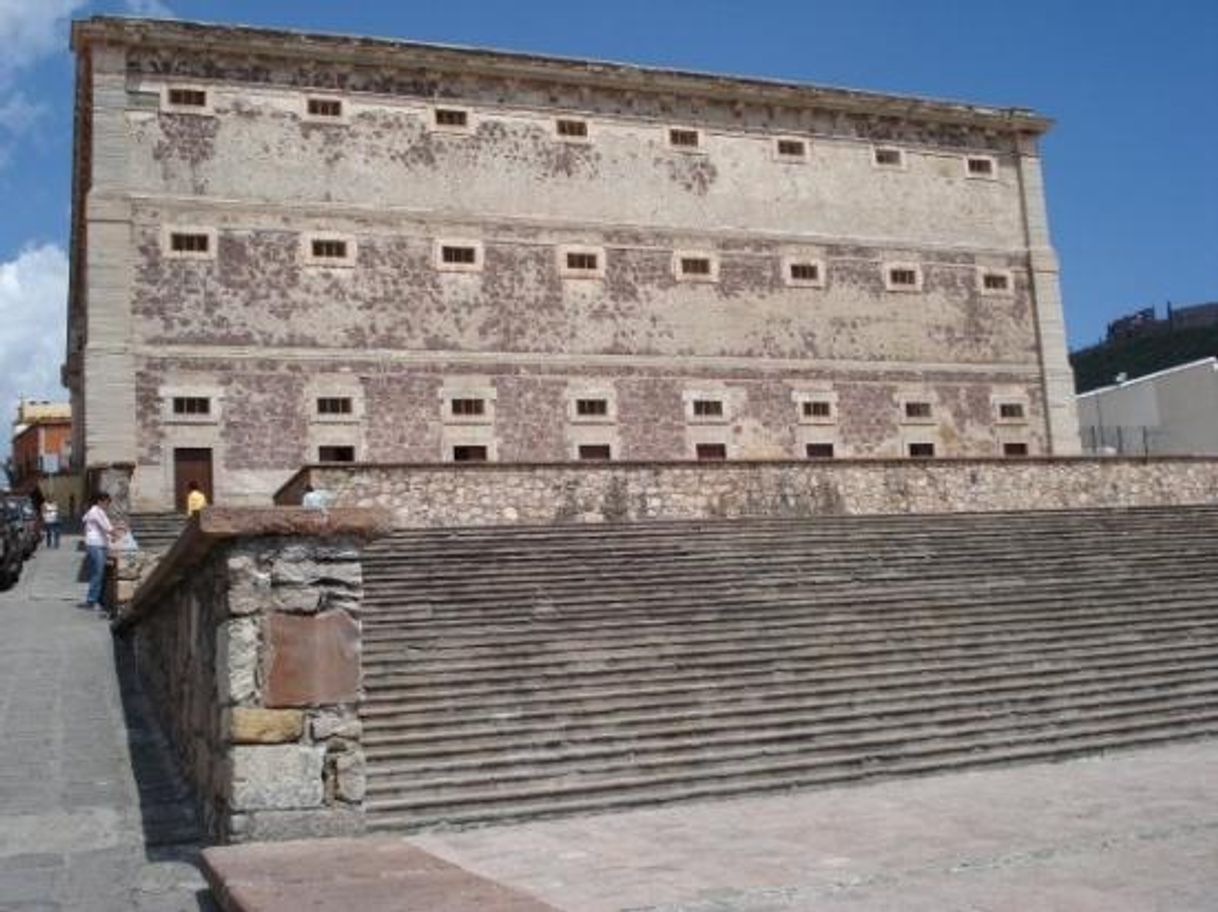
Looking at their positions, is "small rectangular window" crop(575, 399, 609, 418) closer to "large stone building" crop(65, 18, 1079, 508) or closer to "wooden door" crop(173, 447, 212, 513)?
"large stone building" crop(65, 18, 1079, 508)

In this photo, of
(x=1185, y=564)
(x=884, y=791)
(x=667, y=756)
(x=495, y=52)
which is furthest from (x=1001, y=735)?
(x=495, y=52)

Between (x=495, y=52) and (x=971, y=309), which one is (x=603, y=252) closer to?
(x=495, y=52)

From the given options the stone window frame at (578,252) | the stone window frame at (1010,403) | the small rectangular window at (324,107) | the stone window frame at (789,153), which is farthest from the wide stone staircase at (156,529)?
the stone window frame at (1010,403)

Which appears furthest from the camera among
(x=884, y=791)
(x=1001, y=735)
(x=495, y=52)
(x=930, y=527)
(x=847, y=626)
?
(x=495, y=52)

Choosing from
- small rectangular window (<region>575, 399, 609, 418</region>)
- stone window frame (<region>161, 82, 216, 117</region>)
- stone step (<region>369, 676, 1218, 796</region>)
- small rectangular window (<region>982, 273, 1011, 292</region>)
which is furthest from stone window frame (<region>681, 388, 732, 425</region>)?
stone step (<region>369, 676, 1218, 796</region>)

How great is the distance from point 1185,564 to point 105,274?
62.3 ft

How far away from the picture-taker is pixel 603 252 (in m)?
26.9

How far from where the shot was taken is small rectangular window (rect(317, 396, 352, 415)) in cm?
2414

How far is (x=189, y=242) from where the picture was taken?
2367cm

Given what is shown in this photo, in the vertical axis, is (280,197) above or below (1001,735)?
above

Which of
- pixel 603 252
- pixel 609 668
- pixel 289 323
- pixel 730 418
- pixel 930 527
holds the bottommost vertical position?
pixel 609 668

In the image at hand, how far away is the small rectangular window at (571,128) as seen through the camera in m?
27.0

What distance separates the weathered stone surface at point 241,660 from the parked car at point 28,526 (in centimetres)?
1612

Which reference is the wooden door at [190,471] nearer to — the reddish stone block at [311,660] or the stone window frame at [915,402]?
the stone window frame at [915,402]
